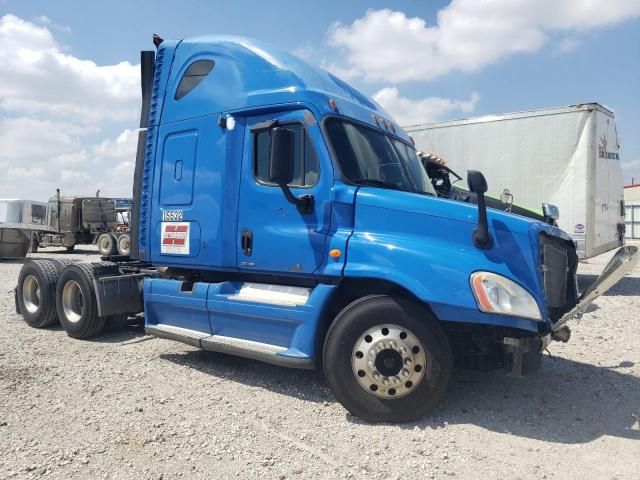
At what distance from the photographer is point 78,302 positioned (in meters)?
6.94

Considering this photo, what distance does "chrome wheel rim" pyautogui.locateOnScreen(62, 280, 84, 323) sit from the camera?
690cm

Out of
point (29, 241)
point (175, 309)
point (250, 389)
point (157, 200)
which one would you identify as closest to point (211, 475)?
point (250, 389)

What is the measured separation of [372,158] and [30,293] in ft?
19.0

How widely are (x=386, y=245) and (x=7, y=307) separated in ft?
26.0

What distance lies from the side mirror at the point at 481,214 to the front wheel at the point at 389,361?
71cm

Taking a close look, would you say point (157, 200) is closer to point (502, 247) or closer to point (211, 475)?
point (211, 475)

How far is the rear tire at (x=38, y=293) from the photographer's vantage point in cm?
717

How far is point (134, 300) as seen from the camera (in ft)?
21.9

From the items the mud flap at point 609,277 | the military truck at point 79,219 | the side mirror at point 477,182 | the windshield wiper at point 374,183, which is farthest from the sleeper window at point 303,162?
the military truck at point 79,219

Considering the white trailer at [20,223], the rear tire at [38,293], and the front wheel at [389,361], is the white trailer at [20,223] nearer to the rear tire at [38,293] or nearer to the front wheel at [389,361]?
the rear tire at [38,293]

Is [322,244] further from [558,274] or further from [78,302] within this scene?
[78,302]

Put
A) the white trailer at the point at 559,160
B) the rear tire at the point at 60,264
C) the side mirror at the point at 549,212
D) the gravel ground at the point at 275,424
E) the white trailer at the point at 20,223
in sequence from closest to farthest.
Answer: the gravel ground at the point at 275,424 → the rear tire at the point at 60,264 → the side mirror at the point at 549,212 → the white trailer at the point at 559,160 → the white trailer at the point at 20,223

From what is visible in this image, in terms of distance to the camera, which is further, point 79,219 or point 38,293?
point 79,219

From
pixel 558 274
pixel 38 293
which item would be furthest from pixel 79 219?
pixel 558 274
